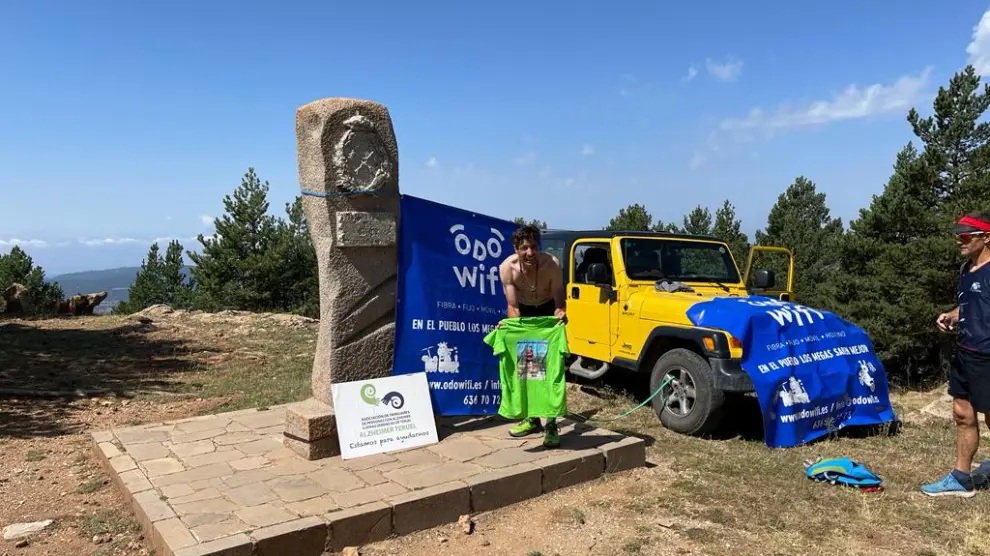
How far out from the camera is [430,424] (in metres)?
4.86

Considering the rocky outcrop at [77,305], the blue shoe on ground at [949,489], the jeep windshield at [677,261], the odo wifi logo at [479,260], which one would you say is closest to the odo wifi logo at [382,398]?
the odo wifi logo at [479,260]

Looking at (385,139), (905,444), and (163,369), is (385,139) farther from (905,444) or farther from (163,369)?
(163,369)

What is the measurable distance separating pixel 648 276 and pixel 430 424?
3.02 m

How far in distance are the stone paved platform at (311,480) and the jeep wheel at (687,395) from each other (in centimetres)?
92

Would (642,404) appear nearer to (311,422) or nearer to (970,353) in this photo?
(970,353)

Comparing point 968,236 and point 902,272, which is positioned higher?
point 968,236

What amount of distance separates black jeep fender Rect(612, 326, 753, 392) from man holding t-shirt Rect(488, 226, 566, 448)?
1446 mm

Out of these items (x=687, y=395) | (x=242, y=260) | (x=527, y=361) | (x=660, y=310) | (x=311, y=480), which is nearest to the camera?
(x=311, y=480)

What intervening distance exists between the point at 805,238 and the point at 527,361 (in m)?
23.5

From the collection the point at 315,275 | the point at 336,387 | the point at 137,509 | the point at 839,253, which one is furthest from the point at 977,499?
the point at 315,275

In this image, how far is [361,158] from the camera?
178 inches

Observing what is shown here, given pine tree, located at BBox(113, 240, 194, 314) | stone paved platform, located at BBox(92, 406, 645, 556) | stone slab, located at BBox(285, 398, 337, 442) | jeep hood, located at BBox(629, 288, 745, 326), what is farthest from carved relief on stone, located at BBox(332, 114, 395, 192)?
pine tree, located at BBox(113, 240, 194, 314)

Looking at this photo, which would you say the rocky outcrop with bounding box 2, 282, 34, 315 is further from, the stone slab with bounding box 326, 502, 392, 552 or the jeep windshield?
the stone slab with bounding box 326, 502, 392, 552

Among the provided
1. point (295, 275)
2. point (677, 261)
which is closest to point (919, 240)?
point (677, 261)
